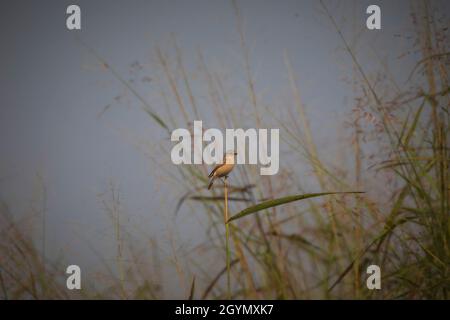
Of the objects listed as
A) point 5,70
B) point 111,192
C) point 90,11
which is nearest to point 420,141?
point 111,192

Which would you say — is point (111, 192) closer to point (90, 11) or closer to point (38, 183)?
point (38, 183)

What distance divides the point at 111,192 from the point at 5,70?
73 centimetres

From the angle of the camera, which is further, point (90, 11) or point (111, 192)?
point (90, 11)

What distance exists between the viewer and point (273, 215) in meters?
1.33

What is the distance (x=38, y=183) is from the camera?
1565 millimetres

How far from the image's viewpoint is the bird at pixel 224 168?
129cm

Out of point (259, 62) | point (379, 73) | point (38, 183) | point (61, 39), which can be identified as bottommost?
point (38, 183)

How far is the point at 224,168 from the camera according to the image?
1302 millimetres

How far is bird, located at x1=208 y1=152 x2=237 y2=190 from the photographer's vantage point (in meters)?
1.29

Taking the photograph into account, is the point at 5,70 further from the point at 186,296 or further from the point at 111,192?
the point at 186,296
